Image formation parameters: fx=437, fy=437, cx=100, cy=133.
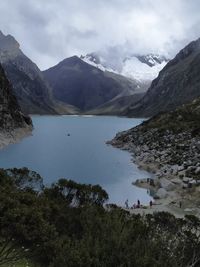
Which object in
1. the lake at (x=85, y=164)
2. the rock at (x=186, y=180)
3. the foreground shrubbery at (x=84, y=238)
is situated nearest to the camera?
the foreground shrubbery at (x=84, y=238)

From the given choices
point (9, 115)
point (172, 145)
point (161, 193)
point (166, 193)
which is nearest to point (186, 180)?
point (166, 193)

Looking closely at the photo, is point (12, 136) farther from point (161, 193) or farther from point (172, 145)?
point (161, 193)

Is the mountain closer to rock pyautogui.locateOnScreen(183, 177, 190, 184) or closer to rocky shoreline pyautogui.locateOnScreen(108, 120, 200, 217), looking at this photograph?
rocky shoreline pyautogui.locateOnScreen(108, 120, 200, 217)

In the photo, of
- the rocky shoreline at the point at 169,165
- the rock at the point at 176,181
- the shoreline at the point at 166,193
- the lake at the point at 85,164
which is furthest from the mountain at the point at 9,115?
the rock at the point at 176,181

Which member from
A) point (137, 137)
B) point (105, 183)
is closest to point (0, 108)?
point (137, 137)

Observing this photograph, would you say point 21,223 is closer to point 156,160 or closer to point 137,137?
point 156,160

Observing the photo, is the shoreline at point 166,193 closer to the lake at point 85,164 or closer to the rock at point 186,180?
the rock at point 186,180
